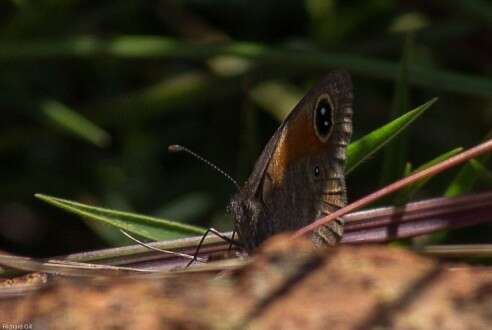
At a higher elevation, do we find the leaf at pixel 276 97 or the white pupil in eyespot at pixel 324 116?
the white pupil in eyespot at pixel 324 116

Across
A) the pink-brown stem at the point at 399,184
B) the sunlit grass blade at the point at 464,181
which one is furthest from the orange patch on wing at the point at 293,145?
the pink-brown stem at the point at 399,184

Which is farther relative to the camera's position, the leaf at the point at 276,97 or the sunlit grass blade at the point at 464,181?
the leaf at the point at 276,97

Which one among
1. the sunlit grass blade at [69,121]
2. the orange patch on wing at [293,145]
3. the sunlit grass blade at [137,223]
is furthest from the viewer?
the sunlit grass blade at [69,121]

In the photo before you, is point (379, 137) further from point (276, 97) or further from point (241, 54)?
point (276, 97)

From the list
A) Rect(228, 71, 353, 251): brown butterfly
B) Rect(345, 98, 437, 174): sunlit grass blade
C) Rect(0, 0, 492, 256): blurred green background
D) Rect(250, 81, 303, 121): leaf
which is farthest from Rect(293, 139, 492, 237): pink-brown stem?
Rect(250, 81, 303, 121): leaf

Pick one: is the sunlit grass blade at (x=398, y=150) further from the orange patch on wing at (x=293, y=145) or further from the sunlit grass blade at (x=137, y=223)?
the sunlit grass blade at (x=137, y=223)

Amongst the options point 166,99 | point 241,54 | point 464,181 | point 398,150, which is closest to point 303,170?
point 398,150

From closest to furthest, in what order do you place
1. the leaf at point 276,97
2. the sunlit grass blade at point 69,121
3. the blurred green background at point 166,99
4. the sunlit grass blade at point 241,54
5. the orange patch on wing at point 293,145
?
the orange patch on wing at point 293,145
the sunlit grass blade at point 241,54
the sunlit grass blade at point 69,121
the blurred green background at point 166,99
the leaf at point 276,97
